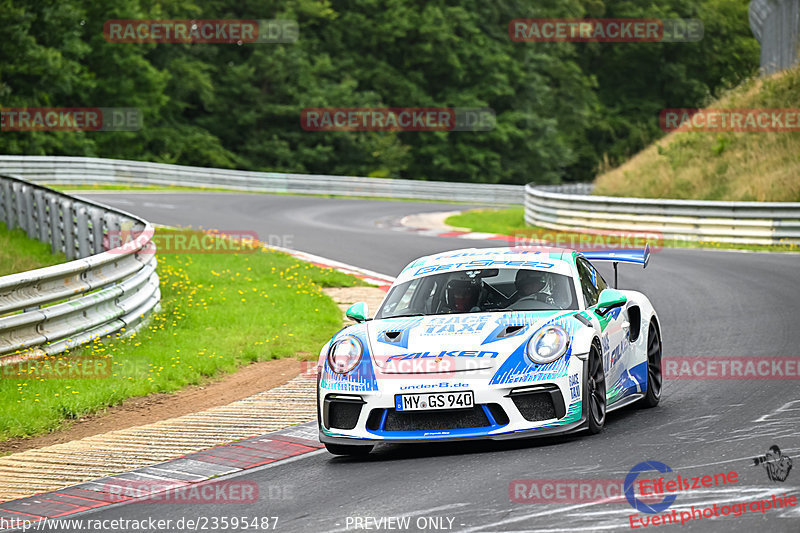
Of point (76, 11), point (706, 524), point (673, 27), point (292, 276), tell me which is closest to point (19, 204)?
point (292, 276)

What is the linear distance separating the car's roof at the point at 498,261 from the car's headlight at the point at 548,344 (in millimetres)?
1119

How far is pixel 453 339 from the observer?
300 inches

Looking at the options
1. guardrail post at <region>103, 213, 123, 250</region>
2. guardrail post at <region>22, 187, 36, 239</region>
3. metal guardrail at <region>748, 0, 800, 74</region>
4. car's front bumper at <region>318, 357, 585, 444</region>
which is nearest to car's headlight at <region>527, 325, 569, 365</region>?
car's front bumper at <region>318, 357, 585, 444</region>

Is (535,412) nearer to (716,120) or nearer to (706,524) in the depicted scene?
(706,524)

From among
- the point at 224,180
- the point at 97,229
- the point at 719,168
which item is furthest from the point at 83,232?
the point at 224,180

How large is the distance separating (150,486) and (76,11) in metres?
44.9

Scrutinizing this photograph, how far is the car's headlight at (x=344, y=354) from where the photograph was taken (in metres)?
7.74

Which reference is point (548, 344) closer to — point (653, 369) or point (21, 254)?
point (653, 369)

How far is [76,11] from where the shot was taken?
160ft

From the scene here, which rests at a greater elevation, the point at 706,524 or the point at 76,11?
the point at 76,11

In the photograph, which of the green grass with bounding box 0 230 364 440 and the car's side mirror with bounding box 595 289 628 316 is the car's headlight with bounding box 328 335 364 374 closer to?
the car's side mirror with bounding box 595 289 628 316

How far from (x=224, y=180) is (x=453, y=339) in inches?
1480

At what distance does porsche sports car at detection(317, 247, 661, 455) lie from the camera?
731 cm

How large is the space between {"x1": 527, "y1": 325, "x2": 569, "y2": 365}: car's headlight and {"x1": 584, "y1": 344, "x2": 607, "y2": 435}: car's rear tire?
236 millimetres
